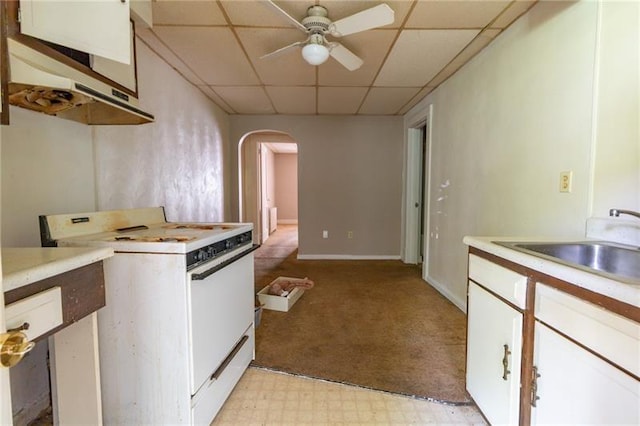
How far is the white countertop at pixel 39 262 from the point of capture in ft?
2.44

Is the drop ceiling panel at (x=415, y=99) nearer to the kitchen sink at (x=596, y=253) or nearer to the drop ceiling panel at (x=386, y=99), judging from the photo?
the drop ceiling panel at (x=386, y=99)

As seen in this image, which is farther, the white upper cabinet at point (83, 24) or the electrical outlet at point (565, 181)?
the electrical outlet at point (565, 181)

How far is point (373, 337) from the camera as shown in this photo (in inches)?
92.5

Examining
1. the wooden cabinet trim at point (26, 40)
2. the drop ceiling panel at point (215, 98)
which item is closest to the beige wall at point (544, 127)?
the wooden cabinet trim at point (26, 40)

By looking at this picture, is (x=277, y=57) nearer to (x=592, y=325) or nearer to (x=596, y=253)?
(x=596, y=253)

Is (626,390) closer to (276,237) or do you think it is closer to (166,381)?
(166,381)

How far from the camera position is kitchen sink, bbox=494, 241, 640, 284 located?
47.6 inches

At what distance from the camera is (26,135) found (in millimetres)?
1443

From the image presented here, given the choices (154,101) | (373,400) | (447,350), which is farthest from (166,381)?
(154,101)

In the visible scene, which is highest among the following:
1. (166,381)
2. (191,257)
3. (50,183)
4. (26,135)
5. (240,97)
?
(240,97)

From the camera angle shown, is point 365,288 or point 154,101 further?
point 365,288

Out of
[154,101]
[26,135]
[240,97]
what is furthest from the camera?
[240,97]

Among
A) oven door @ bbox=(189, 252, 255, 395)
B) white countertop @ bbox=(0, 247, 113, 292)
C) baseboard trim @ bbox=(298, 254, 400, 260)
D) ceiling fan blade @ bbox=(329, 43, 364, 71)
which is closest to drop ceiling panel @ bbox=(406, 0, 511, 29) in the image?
ceiling fan blade @ bbox=(329, 43, 364, 71)

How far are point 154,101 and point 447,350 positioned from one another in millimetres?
2924
